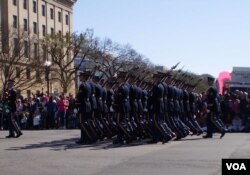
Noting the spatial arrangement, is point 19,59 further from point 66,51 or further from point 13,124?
point 13,124

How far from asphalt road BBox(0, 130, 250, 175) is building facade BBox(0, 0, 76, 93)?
4561 centimetres

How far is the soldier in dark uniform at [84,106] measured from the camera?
53.6 ft

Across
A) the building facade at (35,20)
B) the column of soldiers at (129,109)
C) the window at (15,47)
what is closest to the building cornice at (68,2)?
the building facade at (35,20)

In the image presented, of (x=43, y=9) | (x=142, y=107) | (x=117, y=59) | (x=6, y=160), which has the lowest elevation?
(x=6, y=160)

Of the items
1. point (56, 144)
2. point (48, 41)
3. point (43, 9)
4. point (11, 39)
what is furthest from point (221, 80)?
point (43, 9)

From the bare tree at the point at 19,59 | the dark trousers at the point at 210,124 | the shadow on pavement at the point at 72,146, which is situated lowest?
the shadow on pavement at the point at 72,146

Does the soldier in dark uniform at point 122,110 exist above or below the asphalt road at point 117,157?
above

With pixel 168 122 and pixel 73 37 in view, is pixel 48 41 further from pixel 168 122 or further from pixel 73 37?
pixel 168 122

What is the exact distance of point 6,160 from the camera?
1236 cm

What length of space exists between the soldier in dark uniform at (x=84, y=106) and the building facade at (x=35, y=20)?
4434 cm

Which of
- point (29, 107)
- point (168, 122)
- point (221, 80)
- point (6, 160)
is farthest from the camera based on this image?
point (221, 80)

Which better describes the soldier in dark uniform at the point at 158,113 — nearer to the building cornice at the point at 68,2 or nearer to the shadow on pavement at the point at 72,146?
the shadow on pavement at the point at 72,146

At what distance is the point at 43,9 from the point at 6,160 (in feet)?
237
